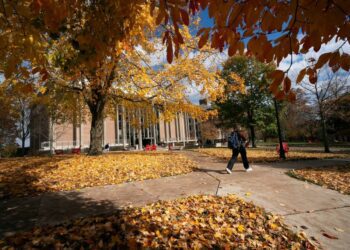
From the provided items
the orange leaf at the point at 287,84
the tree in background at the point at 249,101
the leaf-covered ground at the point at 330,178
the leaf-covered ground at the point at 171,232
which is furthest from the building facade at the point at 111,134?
the orange leaf at the point at 287,84

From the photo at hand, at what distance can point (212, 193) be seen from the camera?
17.0 feet

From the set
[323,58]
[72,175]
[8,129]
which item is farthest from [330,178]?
[8,129]

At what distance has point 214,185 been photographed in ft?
19.3

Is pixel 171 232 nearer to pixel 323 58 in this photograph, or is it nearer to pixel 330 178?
pixel 323 58

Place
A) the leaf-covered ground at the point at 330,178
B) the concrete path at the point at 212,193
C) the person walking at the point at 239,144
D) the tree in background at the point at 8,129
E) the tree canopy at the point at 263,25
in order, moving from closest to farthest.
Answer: the tree canopy at the point at 263,25
the concrete path at the point at 212,193
the leaf-covered ground at the point at 330,178
the person walking at the point at 239,144
the tree in background at the point at 8,129

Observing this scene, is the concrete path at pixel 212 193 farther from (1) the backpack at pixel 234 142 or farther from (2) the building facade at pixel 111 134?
(2) the building facade at pixel 111 134

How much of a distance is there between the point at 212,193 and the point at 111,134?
38753 mm

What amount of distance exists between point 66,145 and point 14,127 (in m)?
11.4

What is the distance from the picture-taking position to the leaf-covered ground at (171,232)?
2.95 m

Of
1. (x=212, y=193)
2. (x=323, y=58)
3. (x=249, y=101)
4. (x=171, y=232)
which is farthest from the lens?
(x=249, y=101)

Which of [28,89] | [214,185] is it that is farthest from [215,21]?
[214,185]

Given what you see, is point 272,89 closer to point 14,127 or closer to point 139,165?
point 139,165

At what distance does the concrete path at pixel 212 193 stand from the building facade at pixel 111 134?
17.4 metres

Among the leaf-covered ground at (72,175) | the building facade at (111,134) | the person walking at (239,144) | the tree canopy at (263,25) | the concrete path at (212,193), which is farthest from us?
the building facade at (111,134)
